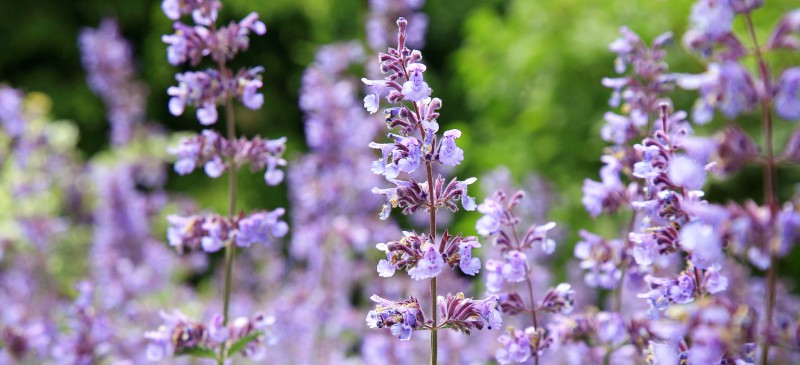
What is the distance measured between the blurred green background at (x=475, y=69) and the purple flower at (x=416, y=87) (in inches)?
154

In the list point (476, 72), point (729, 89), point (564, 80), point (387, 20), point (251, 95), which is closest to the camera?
point (729, 89)

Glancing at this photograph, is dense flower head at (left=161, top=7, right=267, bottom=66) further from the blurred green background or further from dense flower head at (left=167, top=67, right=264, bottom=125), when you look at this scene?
the blurred green background

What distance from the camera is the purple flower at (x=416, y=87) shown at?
205cm

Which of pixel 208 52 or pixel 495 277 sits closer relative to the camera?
pixel 495 277

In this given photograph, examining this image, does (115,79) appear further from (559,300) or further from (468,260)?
(468,260)

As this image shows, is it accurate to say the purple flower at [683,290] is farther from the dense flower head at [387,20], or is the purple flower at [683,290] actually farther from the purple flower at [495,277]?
→ the dense flower head at [387,20]

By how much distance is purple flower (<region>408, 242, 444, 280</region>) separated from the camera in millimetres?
2086

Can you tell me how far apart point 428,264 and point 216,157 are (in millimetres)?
1196

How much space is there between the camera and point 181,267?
7.57 meters

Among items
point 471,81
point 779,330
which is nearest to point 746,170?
point 471,81

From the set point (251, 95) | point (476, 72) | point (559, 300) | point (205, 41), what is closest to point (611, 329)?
point (559, 300)

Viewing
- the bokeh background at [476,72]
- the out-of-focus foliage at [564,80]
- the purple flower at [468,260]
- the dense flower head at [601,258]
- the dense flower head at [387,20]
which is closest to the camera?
the purple flower at [468,260]

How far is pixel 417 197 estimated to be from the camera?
2.20 metres

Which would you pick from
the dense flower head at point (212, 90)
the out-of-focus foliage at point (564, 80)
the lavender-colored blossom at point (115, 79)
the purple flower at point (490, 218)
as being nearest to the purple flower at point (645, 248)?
the purple flower at point (490, 218)
